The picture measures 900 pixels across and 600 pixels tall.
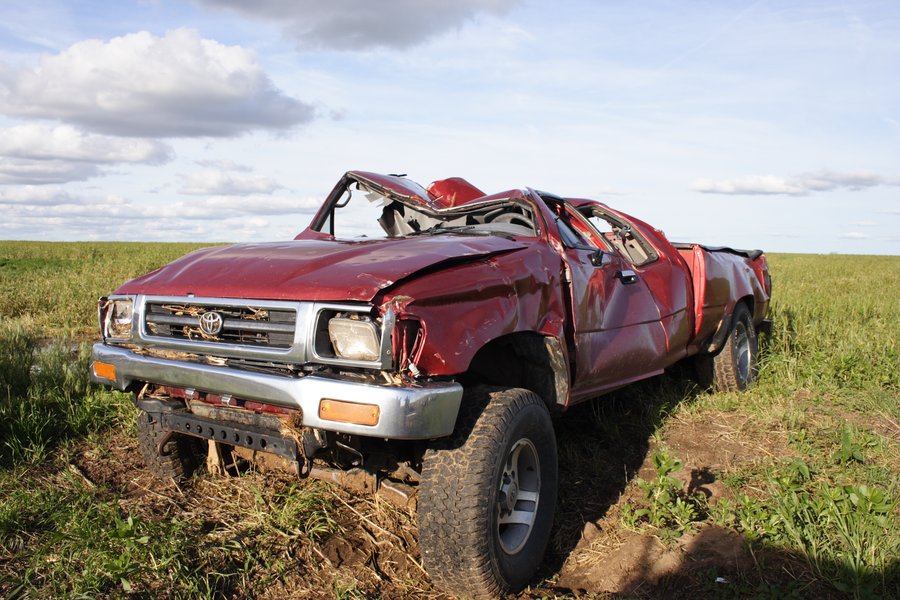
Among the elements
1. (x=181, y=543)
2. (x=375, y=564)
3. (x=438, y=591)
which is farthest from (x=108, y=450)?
(x=438, y=591)

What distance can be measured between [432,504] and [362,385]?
0.60 meters

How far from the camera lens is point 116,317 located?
360 centimetres

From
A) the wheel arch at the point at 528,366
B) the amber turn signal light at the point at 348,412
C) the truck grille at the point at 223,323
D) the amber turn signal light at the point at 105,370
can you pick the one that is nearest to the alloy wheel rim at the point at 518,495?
the wheel arch at the point at 528,366

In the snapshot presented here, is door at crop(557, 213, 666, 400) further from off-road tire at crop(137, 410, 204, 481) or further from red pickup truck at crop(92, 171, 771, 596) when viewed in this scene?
off-road tire at crop(137, 410, 204, 481)

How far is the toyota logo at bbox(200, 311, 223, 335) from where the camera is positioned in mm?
3033

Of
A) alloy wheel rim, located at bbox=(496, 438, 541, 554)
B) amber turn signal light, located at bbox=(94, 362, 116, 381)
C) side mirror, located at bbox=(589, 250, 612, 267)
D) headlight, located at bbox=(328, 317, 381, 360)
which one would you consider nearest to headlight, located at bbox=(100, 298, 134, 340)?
amber turn signal light, located at bbox=(94, 362, 116, 381)

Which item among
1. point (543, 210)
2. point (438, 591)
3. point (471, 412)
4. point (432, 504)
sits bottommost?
point (438, 591)

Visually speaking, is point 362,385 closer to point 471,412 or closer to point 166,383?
point 471,412

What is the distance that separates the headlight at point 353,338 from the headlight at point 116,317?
4.40 feet

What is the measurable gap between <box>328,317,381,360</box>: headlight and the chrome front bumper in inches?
5.9

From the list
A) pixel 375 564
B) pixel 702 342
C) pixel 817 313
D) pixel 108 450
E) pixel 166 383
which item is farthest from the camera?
pixel 817 313

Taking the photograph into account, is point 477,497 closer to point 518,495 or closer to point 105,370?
point 518,495

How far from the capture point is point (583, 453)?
4.68 m

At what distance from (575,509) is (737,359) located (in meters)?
2.69
